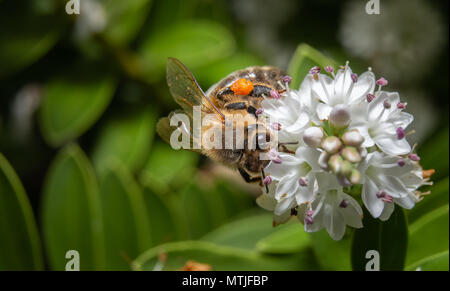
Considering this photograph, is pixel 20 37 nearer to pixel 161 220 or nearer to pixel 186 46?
pixel 186 46

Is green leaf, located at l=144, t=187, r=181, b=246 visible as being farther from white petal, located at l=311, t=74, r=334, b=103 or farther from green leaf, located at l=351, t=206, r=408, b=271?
white petal, located at l=311, t=74, r=334, b=103

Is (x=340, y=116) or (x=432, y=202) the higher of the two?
(x=340, y=116)

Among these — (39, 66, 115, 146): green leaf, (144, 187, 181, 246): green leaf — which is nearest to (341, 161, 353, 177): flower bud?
(144, 187, 181, 246): green leaf

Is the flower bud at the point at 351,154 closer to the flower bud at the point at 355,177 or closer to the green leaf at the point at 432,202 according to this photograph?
the flower bud at the point at 355,177

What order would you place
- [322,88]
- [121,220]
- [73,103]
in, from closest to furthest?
[322,88], [121,220], [73,103]

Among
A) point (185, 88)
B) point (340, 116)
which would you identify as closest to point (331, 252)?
→ point (340, 116)

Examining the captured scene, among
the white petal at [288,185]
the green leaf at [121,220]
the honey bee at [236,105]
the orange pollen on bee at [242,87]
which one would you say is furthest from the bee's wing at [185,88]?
the green leaf at [121,220]
